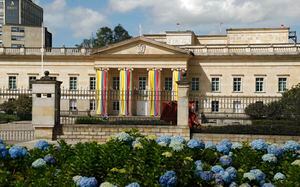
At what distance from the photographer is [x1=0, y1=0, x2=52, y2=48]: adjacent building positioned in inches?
3793

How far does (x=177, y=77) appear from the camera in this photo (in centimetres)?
5988

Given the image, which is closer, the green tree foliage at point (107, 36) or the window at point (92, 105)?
the window at point (92, 105)

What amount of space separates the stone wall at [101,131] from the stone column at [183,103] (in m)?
0.26

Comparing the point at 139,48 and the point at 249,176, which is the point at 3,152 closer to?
the point at 249,176

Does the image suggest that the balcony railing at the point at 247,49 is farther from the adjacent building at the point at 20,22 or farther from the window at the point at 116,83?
the adjacent building at the point at 20,22

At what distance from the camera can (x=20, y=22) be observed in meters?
119

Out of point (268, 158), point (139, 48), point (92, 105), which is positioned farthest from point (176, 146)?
point (139, 48)

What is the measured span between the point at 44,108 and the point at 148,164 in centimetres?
1232

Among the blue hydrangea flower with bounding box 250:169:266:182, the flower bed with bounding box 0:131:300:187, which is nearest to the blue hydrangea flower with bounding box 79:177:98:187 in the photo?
the flower bed with bounding box 0:131:300:187

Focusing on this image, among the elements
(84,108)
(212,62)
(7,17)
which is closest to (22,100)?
(84,108)

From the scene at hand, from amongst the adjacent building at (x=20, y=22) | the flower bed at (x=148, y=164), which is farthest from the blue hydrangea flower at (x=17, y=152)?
the adjacent building at (x=20, y=22)

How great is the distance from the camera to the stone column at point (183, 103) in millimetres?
18203

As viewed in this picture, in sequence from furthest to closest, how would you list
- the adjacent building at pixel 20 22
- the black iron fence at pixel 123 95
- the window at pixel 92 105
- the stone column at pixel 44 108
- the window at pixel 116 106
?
the adjacent building at pixel 20 22 → the window at pixel 92 105 → the window at pixel 116 106 → the black iron fence at pixel 123 95 → the stone column at pixel 44 108

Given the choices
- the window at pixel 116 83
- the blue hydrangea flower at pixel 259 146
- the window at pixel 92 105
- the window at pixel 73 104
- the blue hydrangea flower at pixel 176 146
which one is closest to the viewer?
the blue hydrangea flower at pixel 176 146
